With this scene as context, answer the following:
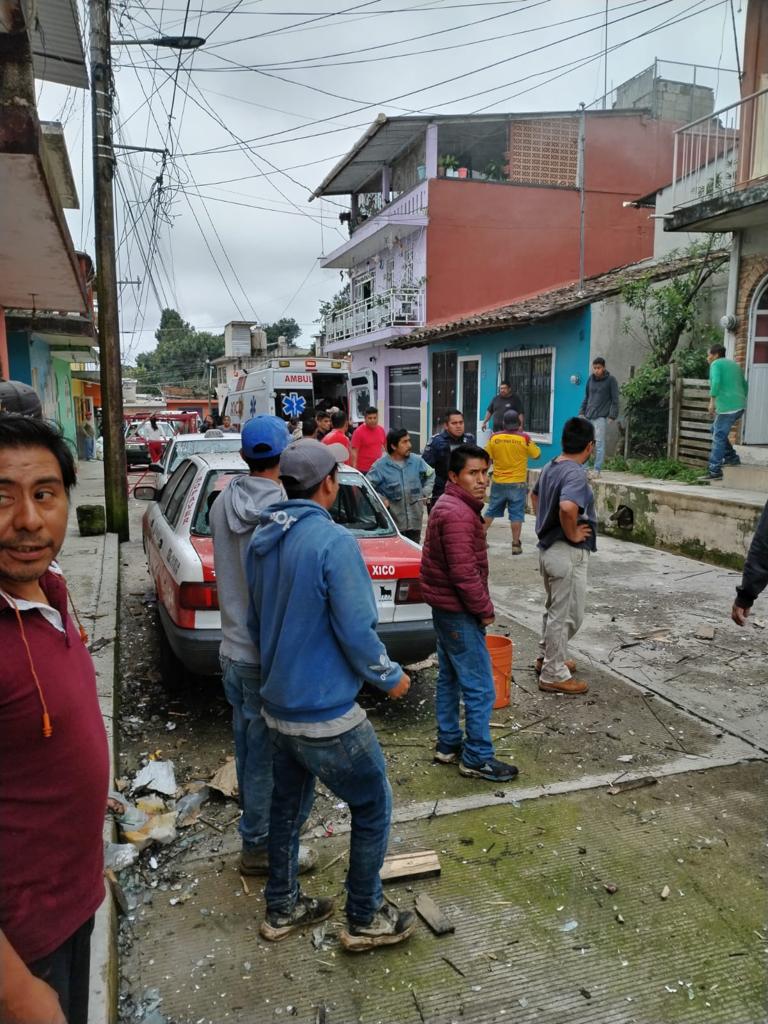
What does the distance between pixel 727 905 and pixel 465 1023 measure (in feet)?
4.05

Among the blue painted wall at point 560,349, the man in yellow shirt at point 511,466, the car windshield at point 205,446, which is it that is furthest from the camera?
the blue painted wall at point 560,349

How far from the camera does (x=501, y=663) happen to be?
4.67 metres

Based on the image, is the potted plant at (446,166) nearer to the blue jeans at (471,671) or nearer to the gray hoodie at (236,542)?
the blue jeans at (471,671)

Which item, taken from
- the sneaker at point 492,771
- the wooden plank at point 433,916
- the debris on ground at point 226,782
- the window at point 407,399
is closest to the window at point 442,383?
the window at point 407,399

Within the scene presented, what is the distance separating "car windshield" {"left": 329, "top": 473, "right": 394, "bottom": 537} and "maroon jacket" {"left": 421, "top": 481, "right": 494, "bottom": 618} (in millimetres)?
1330

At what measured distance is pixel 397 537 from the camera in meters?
5.19

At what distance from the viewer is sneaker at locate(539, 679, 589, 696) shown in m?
5.02

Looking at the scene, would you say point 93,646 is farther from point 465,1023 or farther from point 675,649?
point 675,649

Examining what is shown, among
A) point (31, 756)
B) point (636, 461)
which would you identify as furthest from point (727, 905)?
point (636, 461)

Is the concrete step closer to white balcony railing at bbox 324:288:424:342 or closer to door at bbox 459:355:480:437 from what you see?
door at bbox 459:355:480:437

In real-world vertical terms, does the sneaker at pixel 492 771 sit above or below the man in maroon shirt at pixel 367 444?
below

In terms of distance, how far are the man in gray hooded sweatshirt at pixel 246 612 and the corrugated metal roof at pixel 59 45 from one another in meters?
5.71

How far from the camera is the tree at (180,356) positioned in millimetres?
72375

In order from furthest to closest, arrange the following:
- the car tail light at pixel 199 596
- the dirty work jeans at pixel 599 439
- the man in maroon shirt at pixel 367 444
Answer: the dirty work jeans at pixel 599 439 → the man in maroon shirt at pixel 367 444 → the car tail light at pixel 199 596
